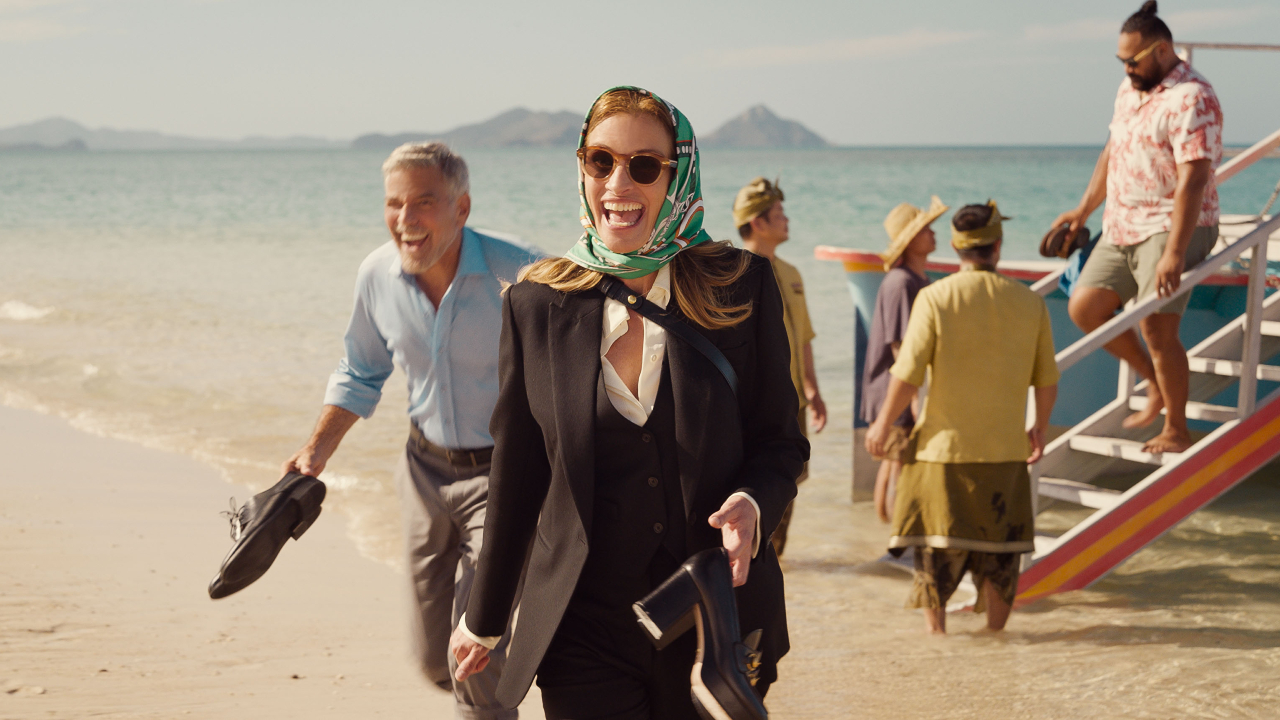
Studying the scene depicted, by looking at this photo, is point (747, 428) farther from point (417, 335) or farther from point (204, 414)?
point (204, 414)

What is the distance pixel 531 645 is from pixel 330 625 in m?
3.08

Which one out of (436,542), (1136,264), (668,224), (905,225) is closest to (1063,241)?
(1136,264)

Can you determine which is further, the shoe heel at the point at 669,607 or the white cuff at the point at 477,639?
the white cuff at the point at 477,639

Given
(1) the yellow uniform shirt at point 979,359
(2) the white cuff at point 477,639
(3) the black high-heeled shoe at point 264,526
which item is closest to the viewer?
(2) the white cuff at point 477,639

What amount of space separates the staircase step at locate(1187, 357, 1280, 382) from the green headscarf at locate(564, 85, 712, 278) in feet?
14.8

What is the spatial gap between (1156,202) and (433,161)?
3.46 metres

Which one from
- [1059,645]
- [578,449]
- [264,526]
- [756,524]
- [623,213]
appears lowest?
Result: [1059,645]

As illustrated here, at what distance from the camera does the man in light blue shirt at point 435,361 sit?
129 inches

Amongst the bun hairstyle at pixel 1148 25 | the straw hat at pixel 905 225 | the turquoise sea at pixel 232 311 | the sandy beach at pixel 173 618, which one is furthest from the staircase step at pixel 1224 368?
the sandy beach at pixel 173 618

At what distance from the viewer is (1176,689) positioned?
4383 mm

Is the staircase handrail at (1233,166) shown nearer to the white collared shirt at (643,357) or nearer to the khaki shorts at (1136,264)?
the khaki shorts at (1136,264)

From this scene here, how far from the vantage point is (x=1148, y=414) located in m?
5.75

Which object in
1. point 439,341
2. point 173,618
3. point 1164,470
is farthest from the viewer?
point 1164,470

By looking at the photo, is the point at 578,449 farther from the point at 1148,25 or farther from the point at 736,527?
the point at 1148,25
